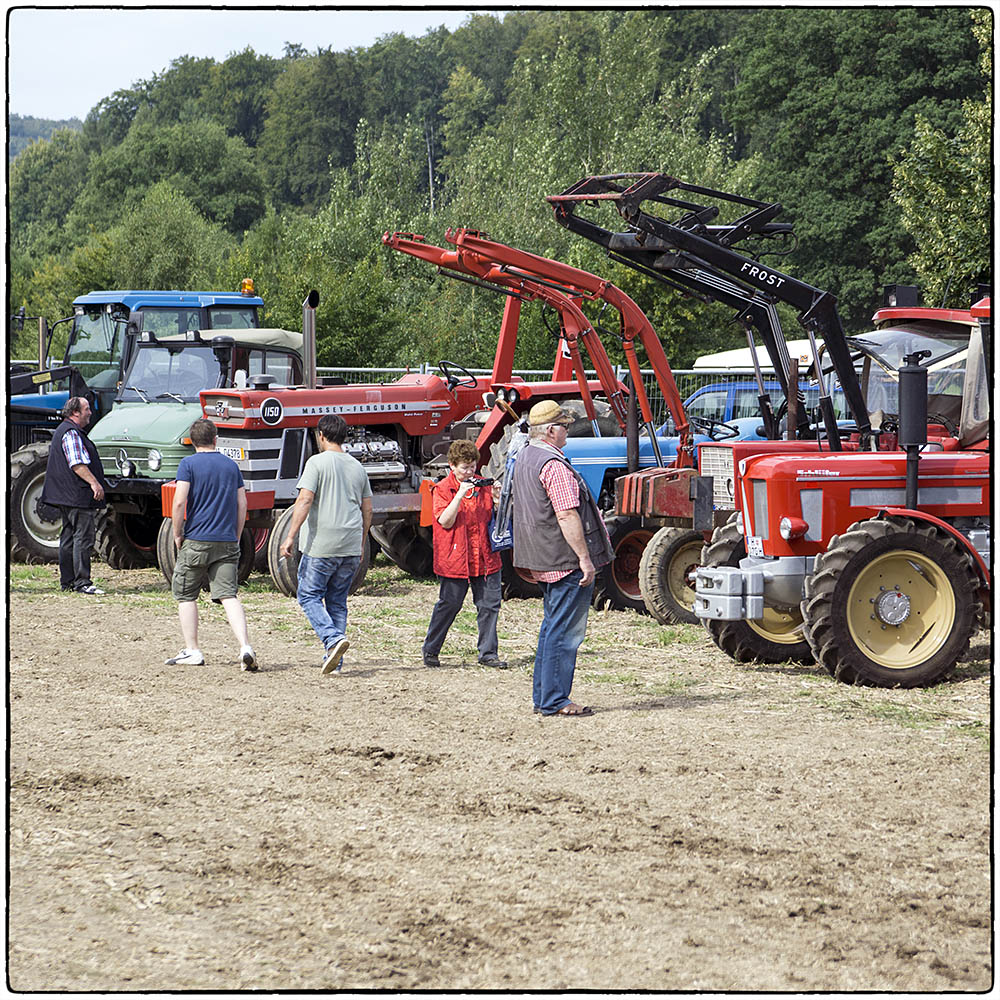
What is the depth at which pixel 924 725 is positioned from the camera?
7.86 meters

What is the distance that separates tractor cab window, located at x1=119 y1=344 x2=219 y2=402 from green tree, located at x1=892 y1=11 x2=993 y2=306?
8.72m

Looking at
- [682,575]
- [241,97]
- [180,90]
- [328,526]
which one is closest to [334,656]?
[328,526]

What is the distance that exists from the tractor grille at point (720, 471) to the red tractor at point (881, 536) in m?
0.24

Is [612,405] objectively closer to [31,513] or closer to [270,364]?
[270,364]

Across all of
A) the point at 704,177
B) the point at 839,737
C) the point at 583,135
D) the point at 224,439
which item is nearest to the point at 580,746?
the point at 839,737

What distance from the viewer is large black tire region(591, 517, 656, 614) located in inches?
487

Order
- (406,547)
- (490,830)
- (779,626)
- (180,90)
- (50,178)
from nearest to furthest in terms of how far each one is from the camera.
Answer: (490,830)
(779,626)
(406,547)
(180,90)
(50,178)

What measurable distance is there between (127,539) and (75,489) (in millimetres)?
2106

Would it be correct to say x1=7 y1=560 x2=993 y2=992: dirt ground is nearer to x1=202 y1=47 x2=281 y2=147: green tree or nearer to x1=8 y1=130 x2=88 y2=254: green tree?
x1=202 y1=47 x2=281 y2=147: green tree

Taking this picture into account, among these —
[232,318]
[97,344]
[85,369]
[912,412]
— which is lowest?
[912,412]

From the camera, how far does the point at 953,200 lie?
18.0 metres

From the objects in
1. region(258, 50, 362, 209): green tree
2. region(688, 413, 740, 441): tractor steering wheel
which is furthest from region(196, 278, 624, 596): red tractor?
region(258, 50, 362, 209): green tree

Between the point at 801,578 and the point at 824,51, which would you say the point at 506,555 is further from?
the point at 824,51

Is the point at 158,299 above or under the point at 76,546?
above
